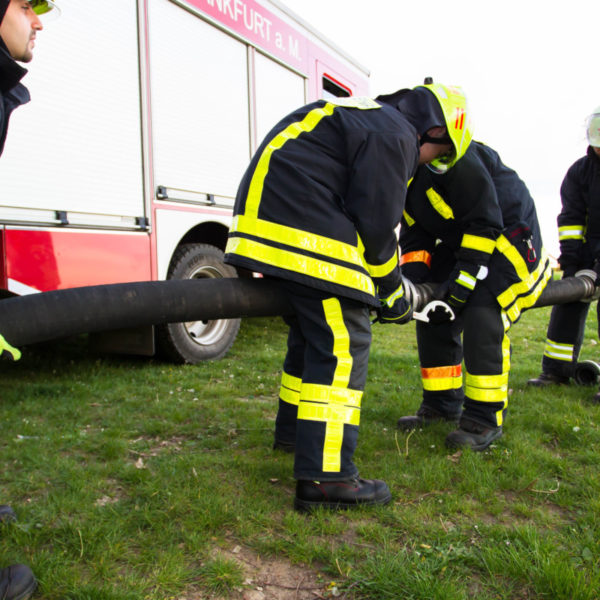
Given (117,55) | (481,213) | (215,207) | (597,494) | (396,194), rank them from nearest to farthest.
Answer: (396,194) < (597,494) < (481,213) < (117,55) < (215,207)

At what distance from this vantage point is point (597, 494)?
96.1 inches

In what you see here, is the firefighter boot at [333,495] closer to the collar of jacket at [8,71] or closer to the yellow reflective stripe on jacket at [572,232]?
the collar of jacket at [8,71]

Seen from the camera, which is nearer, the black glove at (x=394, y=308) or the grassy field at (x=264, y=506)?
the grassy field at (x=264, y=506)

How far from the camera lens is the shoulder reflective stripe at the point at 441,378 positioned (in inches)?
137

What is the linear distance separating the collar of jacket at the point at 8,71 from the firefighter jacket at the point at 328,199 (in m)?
0.94

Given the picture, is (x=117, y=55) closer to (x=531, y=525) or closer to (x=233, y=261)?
(x=233, y=261)

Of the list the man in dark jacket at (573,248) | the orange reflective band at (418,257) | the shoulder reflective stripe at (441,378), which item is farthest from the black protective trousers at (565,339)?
the orange reflective band at (418,257)

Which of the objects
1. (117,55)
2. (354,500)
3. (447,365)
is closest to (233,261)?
(354,500)

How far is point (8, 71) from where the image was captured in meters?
1.82

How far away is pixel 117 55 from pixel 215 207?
1558 millimetres

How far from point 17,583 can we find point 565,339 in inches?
168

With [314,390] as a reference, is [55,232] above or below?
above

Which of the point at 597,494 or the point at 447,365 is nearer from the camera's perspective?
the point at 597,494

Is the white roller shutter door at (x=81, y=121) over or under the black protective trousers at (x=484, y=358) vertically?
over
